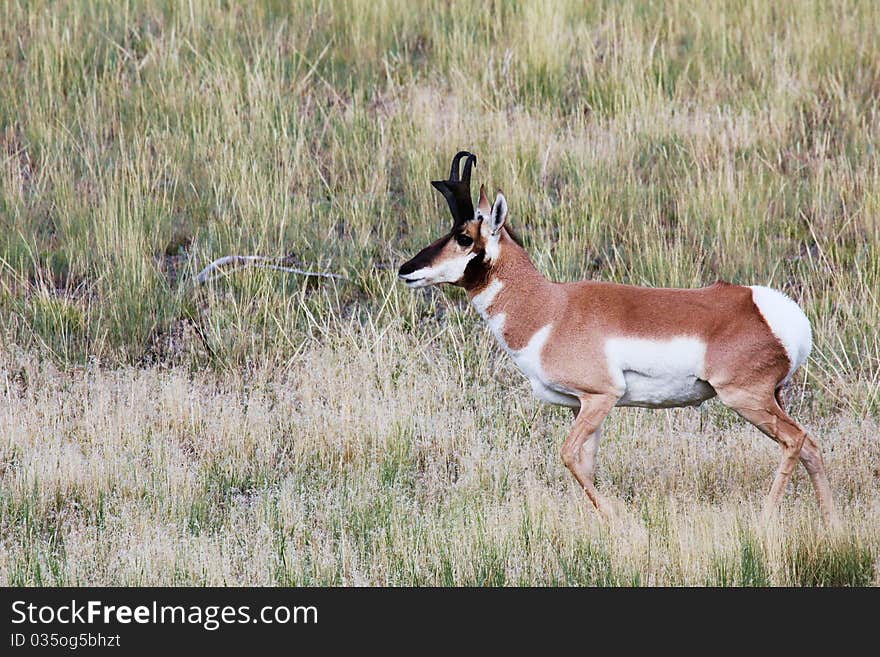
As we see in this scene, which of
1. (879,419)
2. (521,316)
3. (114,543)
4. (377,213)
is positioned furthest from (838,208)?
(114,543)

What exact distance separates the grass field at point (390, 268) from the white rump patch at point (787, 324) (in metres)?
0.80

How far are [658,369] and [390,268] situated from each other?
13.0 ft

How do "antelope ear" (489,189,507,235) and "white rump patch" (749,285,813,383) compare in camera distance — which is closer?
"white rump patch" (749,285,813,383)

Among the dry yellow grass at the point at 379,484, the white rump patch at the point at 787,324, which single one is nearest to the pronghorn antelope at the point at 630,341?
the white rump patch at the point at 787,324

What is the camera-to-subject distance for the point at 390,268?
9.84 m

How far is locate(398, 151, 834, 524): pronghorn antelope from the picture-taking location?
243 inches

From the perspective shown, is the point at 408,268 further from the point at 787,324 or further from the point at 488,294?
the point at 787,324

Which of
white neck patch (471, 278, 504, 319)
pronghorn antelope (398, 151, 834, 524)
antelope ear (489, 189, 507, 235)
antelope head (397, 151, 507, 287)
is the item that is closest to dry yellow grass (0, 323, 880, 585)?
pronghorn antelope (398, 151, 834, 524)

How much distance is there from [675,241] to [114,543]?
5.24 m

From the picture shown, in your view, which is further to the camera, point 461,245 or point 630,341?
point 461,245

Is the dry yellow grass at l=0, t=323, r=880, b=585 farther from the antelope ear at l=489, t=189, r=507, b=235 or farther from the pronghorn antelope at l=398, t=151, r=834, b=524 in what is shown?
the antelope ear at l=489, t=189, r=507, b=235

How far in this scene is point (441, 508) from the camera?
6801 millimetres

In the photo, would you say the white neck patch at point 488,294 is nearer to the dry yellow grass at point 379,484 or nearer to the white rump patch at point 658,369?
the white rump patch at point 658,369

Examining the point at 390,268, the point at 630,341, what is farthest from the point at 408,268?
the point at 390,268
